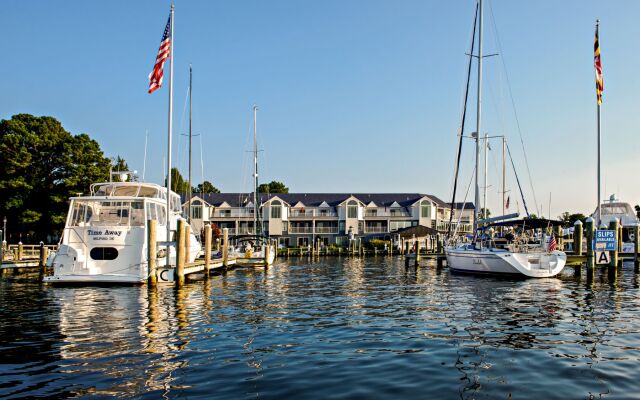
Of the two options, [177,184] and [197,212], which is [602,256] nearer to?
[197,212]

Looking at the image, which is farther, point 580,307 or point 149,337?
point 580,307

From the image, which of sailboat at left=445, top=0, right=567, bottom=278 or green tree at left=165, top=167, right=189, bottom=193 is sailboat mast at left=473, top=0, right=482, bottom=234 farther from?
green tree at left=165, top=167, right=189, bottom=193

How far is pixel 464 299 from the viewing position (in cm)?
2025

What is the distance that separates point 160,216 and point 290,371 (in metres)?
20.7

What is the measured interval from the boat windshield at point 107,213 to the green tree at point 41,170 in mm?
32954

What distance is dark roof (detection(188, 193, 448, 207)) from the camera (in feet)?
297

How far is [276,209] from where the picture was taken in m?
88.3

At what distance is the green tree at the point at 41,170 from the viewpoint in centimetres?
5544

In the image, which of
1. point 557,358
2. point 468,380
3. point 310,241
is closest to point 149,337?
point 468,380

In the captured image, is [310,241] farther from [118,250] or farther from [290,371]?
[290,371]

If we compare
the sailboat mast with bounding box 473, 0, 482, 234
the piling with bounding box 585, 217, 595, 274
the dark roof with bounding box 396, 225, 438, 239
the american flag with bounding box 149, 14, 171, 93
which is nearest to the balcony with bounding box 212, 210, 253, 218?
the dark roof with bounding box 396, 225, 438, 239

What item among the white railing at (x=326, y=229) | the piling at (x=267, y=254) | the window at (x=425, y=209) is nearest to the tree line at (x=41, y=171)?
the piling at (x=267, y=254)

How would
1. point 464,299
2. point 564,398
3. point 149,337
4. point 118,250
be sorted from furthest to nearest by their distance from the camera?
point 118,250, point 464,299, point 149,337, point 564,398

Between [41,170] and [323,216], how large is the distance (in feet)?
143
